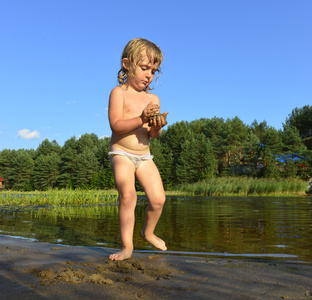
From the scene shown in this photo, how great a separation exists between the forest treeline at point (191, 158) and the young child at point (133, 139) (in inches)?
1254

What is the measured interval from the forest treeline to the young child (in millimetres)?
31853

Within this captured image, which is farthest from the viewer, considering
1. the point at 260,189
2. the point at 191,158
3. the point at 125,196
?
the point at 191,158

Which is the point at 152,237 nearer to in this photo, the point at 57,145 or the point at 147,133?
the point at 147,133

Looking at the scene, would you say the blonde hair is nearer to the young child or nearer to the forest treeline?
the young child

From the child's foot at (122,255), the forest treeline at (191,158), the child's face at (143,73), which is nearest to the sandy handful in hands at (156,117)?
the child's face at (143,73)

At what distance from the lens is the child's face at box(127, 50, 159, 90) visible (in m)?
2.88

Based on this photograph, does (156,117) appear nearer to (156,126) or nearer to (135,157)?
(156,126)

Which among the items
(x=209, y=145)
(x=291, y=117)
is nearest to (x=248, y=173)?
(x=209, y=145)

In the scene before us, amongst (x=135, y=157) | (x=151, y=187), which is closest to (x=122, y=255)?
(x=151, y=187)

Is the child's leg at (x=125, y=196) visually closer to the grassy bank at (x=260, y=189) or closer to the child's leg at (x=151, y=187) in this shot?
the child's leg at (x=151, y=187)

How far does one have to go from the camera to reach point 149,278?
183 centimetres

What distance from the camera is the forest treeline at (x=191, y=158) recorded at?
37.2 meters

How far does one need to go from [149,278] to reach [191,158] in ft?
136

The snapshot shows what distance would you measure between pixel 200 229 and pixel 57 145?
61291mm
